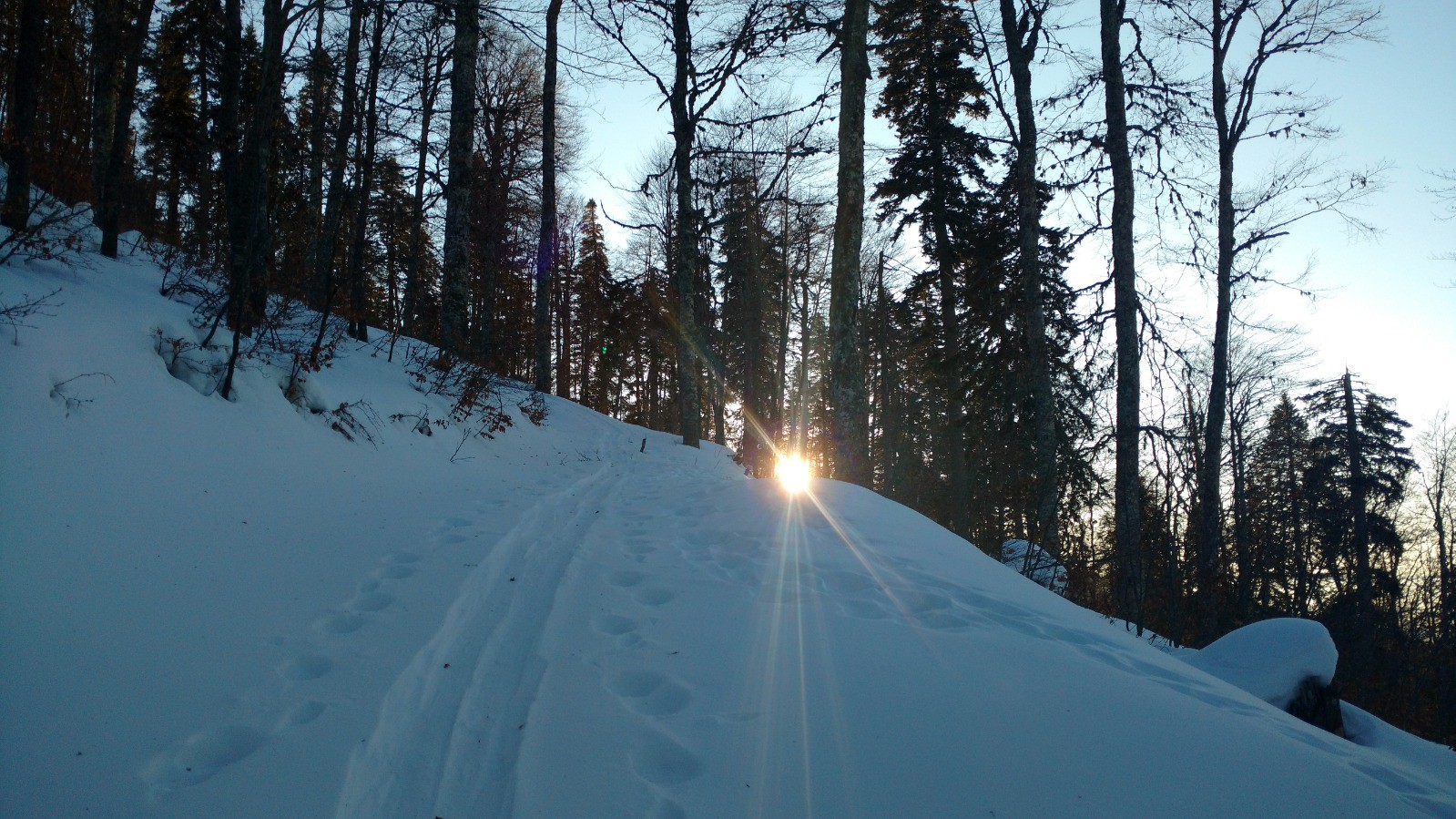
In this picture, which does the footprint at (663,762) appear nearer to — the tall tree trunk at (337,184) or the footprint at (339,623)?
the footprint at (339,623)

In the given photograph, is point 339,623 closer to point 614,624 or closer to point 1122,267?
point 614,624

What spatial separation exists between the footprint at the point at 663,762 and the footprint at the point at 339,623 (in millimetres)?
1642

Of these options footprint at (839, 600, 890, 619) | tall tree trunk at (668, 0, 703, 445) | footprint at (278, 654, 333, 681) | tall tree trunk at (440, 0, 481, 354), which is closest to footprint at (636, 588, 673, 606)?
footprint at (839, 600, 890, 619)

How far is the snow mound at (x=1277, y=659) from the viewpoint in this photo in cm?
439

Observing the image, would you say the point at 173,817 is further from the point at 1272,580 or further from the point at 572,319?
the point at 572,319

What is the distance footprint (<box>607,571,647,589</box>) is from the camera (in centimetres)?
378

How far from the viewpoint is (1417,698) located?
929 cm

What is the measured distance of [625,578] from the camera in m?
3.89

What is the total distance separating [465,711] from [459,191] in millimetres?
9390

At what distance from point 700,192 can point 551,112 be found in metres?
4.06

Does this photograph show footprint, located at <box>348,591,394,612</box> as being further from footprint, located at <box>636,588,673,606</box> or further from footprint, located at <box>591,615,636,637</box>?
footprint, located at <box>636,588,673,606</box>

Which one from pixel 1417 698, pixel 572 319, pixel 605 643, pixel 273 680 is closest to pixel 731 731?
pixel 605 643

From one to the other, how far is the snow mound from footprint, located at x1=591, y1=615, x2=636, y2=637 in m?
4.39

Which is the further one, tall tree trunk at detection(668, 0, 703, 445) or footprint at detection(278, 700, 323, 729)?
tall tree trunk at detection(668, 0, 703, 445)
